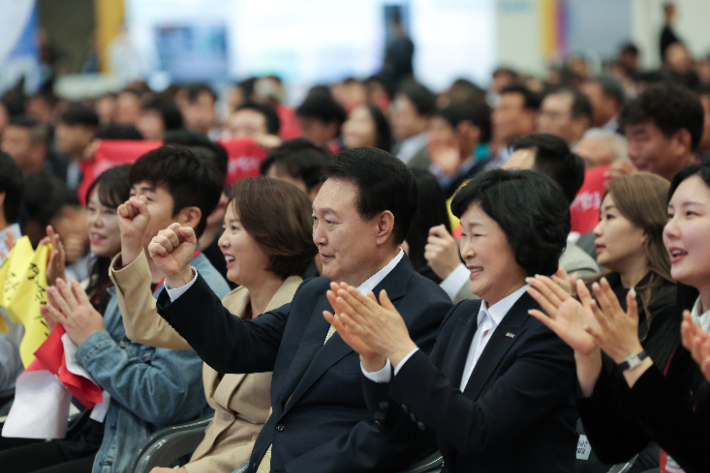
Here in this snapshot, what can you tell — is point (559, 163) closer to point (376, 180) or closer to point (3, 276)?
point (376, 180)

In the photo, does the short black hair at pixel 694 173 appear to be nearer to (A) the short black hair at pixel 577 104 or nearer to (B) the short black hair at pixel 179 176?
(B) the short black hair at pixel 179 176

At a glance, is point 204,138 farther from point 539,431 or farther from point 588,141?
point 539,431

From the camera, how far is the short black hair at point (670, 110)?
13.0 ft

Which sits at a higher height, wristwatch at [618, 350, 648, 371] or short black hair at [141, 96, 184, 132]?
wristwatch at [618, 350, 648, 371]

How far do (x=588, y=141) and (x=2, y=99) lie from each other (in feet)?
25.3

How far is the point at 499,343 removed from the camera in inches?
74.7

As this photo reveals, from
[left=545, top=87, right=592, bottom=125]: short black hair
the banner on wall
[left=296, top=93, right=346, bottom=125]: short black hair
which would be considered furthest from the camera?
[left=296, top=93, right=346, bottom=125]: short black hair

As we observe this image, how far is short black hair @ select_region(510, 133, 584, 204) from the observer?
327 centimetres

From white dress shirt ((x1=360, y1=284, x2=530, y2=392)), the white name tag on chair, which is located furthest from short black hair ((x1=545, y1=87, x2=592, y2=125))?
white dress shirt ((x1=360, y1=284, x2=530, y2=392))

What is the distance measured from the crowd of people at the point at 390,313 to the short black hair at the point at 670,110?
1 cm

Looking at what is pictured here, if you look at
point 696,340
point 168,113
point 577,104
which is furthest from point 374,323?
point 168,113

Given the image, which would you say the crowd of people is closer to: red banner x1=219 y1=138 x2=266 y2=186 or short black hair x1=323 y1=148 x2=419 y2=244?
short black hair x1=323 y1=148 x2=419 y2=244

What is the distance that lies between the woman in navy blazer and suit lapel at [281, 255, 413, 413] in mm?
213

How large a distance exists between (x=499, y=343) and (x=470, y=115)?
4.62 metres
